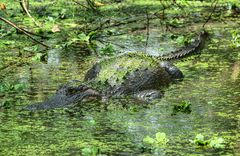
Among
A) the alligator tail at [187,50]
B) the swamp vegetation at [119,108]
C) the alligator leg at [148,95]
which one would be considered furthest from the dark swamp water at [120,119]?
the alligator tail at [187,50]

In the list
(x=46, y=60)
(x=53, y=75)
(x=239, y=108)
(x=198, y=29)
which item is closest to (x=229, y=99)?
(x=239, y=108)

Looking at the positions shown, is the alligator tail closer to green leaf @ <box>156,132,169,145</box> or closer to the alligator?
the alligator

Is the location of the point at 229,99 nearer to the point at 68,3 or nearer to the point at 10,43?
the point at 10,43

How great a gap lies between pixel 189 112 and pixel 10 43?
415 centimetres

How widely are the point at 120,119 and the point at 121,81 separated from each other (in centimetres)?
96

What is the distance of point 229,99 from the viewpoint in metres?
6.49

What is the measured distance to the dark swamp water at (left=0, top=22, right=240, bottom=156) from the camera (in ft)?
16.3

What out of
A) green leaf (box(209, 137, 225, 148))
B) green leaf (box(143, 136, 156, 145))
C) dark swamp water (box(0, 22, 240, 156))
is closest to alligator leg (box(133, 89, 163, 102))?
dark swamp water (box(0, 22, 240, 156))

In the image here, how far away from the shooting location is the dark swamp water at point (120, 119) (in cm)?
495

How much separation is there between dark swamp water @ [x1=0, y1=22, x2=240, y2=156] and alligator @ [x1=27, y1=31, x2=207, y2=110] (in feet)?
0.42

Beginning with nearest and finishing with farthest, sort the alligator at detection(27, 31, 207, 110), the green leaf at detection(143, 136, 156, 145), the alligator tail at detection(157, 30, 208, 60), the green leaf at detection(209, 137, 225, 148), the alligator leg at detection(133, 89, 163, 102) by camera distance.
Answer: the green leaf at detection(209, 137, 225, 148)
the green leaf at detection(143, 136, 156, 145)
the alligator at detection(27, 31, 207, 110)
the alligator leg at detection(133, 89, 163, 102)
the alligator tail at detection(157, 30, 208, 60)

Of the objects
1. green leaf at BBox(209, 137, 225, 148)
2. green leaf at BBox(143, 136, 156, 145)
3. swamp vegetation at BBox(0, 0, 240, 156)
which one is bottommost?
swamp vegetation at BBox(0, 0, 240, 156)

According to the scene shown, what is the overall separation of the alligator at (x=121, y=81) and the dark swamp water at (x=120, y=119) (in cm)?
13

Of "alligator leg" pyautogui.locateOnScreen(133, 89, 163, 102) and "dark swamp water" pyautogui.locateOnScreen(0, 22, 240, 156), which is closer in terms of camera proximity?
"dark swamp water" pyautogui.locateOnScreen(0, 22, 240, 156)
